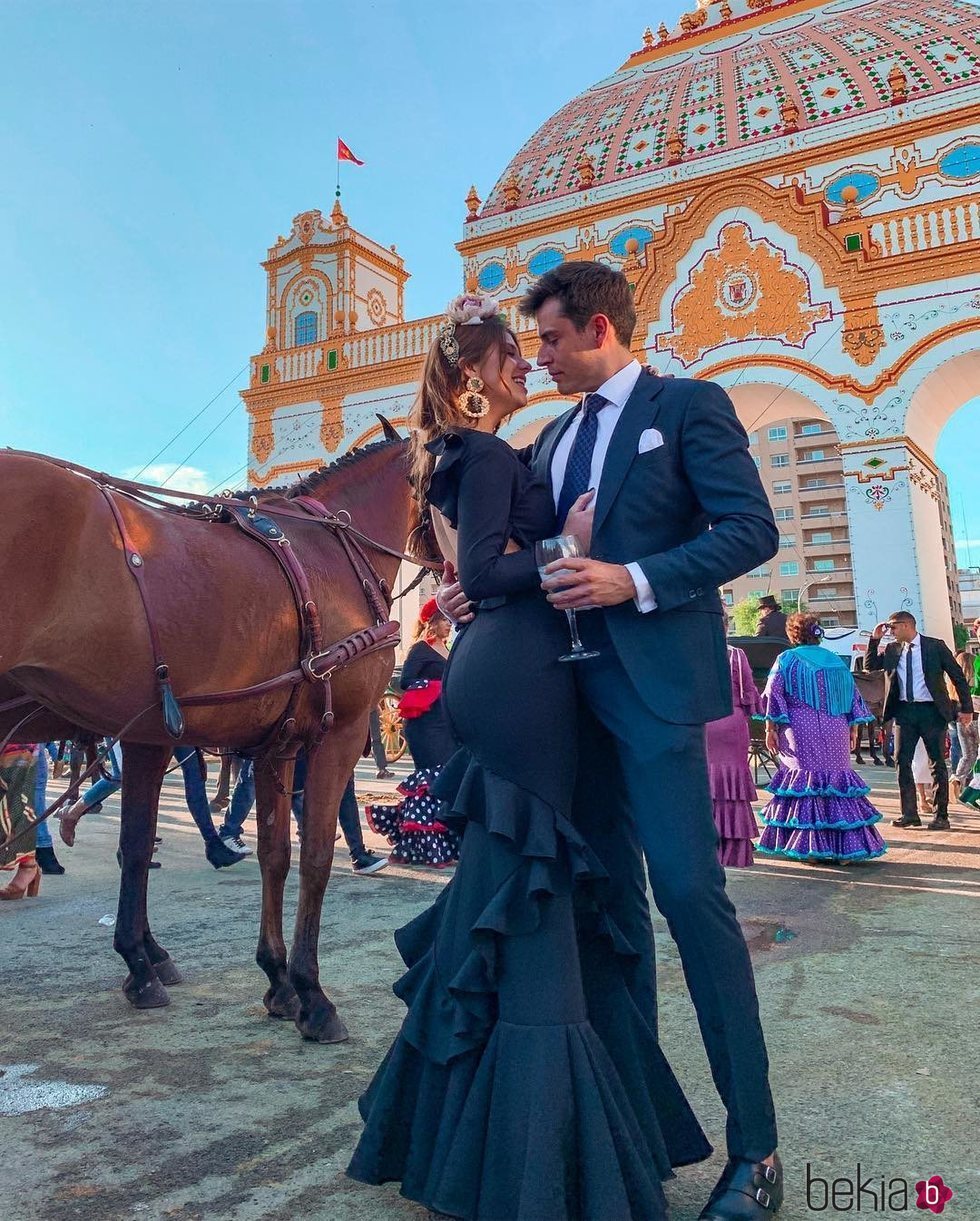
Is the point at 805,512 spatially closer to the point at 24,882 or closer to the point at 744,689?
the point at 744,689

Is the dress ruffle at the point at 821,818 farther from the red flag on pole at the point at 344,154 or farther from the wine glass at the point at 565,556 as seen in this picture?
the red flag on pole at the point at 344,154

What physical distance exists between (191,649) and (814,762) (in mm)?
4618

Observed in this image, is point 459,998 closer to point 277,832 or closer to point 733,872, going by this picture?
point 277,832

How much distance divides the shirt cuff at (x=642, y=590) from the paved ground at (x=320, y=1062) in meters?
1.14

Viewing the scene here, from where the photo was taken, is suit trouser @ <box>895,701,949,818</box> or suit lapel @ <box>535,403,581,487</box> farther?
suit trouser @ <box>895,701,949,818</box>

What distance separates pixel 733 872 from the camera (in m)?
5.38

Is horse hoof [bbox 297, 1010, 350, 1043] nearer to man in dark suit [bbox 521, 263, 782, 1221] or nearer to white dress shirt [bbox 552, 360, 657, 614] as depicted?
man in dark suit [bbox 521, 263, 782, 1221]

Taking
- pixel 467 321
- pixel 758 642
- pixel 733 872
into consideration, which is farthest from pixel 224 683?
pixel 758 642

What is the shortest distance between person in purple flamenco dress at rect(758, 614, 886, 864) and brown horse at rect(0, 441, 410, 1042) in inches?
145

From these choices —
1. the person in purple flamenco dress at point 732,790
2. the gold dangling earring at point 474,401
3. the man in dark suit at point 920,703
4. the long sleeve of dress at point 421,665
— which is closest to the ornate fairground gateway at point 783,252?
the man in dark suit at point 920,703

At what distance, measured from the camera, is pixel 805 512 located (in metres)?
66.3

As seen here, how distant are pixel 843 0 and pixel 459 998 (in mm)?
25525

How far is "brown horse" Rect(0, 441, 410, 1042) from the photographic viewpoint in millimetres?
2344

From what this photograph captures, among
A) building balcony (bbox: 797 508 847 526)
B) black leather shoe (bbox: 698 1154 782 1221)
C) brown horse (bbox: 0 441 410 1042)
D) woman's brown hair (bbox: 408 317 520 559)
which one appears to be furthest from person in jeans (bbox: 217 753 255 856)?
building balcony (bbox: 797 508 847 526)
